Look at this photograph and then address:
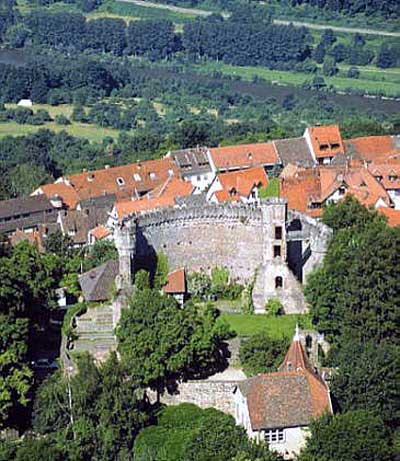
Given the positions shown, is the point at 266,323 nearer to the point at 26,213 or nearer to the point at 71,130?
the point at 26,213

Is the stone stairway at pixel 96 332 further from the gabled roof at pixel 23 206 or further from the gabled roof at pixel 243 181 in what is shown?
the gabled roof at pixel 23 206

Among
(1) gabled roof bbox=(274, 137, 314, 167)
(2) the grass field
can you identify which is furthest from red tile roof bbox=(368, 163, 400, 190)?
(2) the grass field

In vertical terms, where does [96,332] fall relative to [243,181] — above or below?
below

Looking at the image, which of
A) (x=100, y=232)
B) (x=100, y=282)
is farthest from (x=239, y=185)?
(x=100, y=282)

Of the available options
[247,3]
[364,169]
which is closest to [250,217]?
[364,169]

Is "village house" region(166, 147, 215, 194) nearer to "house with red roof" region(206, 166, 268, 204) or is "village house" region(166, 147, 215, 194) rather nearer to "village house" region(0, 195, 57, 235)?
"house with red roof" region(206, 166, 268, 204)

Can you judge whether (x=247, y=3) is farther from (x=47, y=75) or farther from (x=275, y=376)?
(x=275, y=376)
